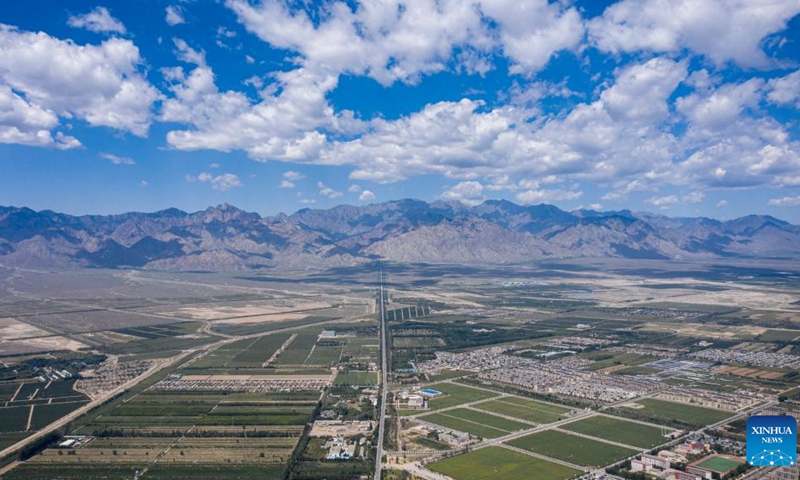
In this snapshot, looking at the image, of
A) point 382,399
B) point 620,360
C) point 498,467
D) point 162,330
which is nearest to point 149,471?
point 498,467

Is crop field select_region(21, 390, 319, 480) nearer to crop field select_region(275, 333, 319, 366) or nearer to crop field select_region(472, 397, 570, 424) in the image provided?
crop field select_region(275, 333, 319, 366)

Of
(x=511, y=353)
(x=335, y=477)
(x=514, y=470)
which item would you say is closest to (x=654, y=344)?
(x=511, y=353)

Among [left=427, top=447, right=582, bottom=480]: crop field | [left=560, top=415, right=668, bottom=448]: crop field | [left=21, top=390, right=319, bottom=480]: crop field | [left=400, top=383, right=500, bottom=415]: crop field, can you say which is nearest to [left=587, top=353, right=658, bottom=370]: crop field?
[left=400, top=383, right=500, bottom=415]: crop field

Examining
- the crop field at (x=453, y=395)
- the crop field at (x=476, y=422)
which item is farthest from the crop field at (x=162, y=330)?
the crop field at (x=476, y=422)

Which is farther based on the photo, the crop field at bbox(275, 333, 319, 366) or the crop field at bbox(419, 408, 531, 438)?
the crop field at bbox(275, 333, 319, 366)

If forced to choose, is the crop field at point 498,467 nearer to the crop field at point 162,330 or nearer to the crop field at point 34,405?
the crop field at point 34,405

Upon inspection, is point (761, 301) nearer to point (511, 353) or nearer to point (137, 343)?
point (511, 353)

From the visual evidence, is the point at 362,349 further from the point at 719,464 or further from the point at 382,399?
the point at 719,464
